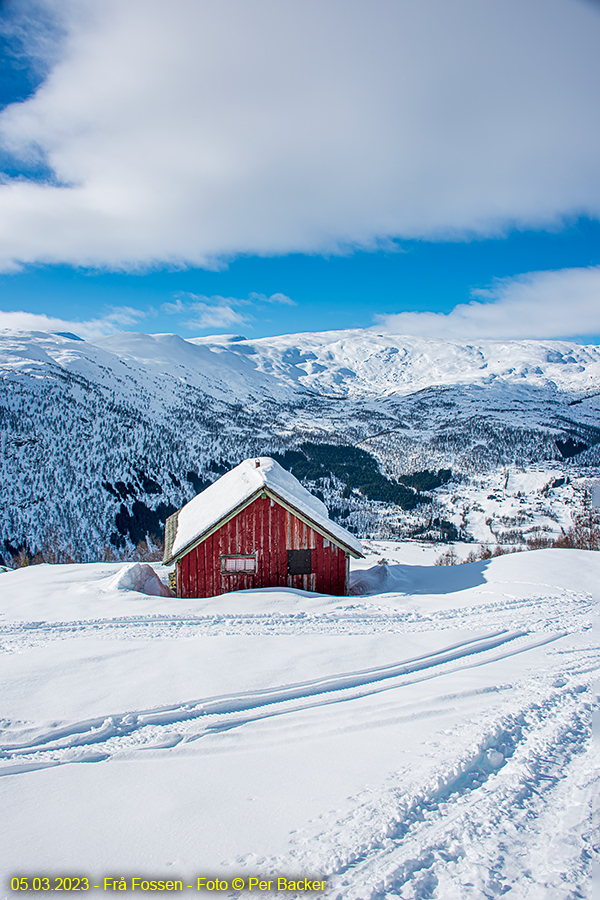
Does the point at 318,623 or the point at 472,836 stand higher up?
the point at 472,836

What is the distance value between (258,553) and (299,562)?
1.70m

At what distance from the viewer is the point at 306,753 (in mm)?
5691

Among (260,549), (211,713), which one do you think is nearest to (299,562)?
(260,549)

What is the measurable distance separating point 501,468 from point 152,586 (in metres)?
182

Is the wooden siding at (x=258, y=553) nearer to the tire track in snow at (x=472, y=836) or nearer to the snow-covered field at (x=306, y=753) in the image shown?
the snow-covered field at (x=306, y=753)

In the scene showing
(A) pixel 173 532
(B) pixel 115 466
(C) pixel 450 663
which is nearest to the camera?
(C) pixel 450 663

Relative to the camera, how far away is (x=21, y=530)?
7456 centimetres

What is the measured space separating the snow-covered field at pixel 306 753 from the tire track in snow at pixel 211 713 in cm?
3

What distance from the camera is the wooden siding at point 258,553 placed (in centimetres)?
1788

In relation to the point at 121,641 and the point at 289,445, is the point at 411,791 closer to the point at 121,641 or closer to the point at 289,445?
the point at 121,641

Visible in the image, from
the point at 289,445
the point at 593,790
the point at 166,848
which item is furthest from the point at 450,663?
the point at 289,445

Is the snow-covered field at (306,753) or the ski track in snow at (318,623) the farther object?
the ski track in snow at (318,623)

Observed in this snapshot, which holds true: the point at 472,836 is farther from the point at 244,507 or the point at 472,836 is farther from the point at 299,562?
the point at 244,507

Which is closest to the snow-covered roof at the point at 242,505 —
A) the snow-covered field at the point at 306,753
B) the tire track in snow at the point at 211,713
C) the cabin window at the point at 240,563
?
the cabin window at the point at 240,563
